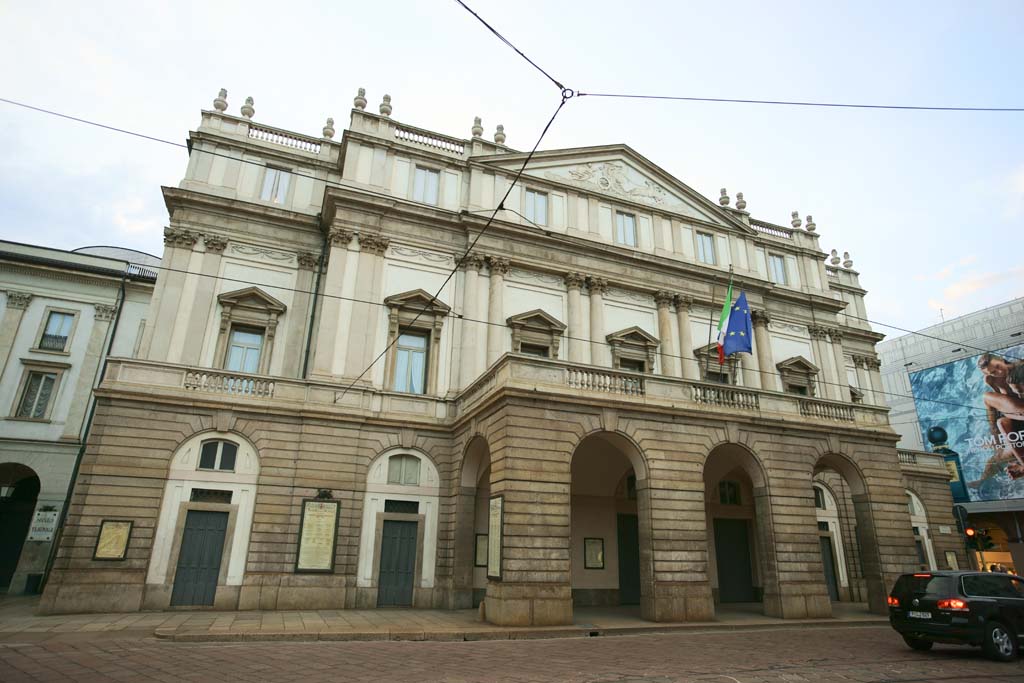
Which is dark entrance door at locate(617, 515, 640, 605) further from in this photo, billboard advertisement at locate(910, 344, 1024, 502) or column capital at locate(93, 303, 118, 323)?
billboard advertisement at locate(910, 344, 1024, 502)

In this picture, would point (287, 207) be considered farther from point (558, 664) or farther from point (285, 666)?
point (558, 664)

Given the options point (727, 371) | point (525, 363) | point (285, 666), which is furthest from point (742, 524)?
point (285, 666)

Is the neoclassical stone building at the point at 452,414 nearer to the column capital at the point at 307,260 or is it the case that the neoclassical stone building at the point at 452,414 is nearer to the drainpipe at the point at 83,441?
the column capital at the point at 307,260

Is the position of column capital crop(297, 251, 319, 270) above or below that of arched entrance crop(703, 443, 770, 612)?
above

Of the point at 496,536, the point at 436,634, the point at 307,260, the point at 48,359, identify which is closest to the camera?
the point at 436,634

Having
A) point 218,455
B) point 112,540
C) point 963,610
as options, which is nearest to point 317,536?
point 218,455

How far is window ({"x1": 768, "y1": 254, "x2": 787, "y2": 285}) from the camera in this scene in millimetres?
28016

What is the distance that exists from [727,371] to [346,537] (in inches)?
621

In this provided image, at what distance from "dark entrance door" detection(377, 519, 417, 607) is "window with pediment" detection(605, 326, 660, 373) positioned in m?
9.54

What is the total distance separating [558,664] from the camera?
378 inches

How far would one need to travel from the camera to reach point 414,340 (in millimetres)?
20625

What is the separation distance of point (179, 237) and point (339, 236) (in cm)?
523

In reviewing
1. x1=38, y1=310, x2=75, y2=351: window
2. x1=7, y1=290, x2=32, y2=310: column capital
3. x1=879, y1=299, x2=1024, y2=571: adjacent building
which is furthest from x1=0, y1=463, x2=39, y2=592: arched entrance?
x1=879, y1=299, x2=1024, y2=571: adjacent building

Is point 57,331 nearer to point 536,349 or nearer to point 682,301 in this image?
point 536,349
